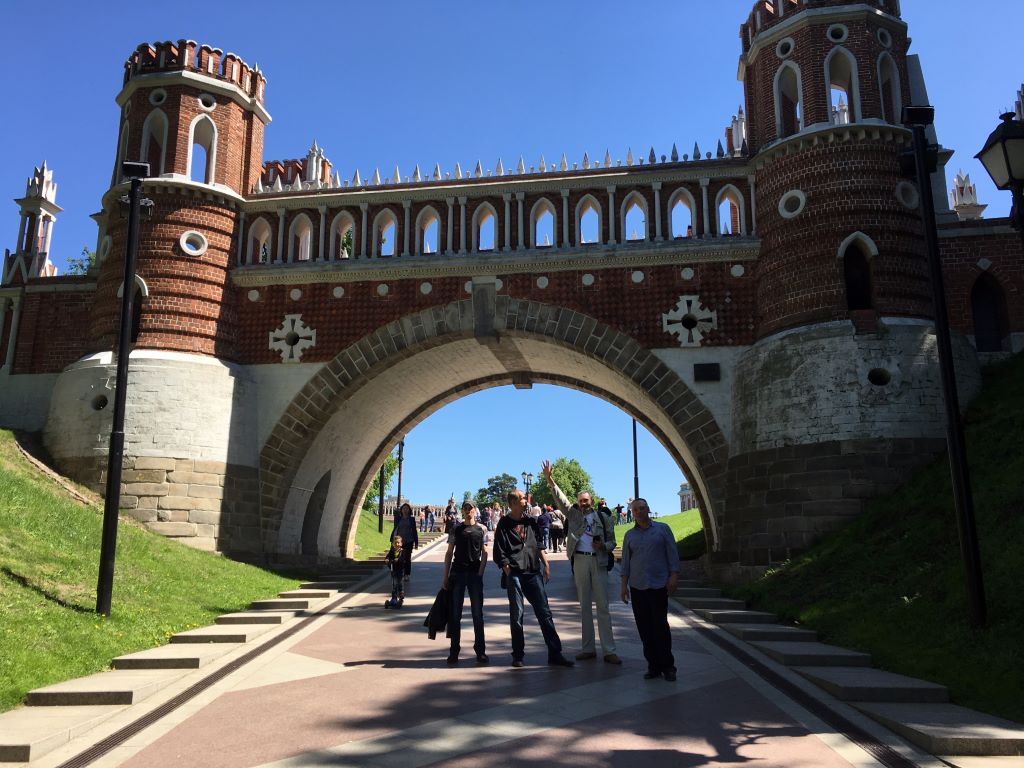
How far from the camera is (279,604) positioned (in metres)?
12.5

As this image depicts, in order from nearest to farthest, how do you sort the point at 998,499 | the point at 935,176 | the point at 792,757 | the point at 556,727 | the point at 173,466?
the point at 792,757 → the point at 556,727 → the point at 998,499 → the point at 173,466 → the point at 935,176

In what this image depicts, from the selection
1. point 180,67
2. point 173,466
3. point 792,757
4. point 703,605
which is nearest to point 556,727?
point 792,757

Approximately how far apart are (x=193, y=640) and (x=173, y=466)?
26.8 ft

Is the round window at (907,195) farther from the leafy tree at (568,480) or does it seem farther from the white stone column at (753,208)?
the leafy tree at (568,480)

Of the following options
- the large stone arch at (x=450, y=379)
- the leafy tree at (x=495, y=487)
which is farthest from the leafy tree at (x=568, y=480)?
the large stone arch at (x=450, y=379)

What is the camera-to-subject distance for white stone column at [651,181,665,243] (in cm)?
1762

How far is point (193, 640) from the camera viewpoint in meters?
9.31

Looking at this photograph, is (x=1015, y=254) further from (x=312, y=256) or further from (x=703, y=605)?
(x=312, y=256)

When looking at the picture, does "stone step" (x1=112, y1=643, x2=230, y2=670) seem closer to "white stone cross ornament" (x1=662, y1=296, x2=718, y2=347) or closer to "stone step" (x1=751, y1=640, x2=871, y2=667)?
"stone step" (x1=751, y1=640, x2=871, y2=667)

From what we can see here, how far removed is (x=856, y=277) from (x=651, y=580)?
34.4 ft

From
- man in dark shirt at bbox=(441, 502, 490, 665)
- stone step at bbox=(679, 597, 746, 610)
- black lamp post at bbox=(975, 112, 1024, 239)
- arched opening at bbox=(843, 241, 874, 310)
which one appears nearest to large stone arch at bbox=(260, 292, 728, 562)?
stone step at bbox=(679, 597, 746, 610)

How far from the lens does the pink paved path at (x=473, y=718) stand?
16.7ft

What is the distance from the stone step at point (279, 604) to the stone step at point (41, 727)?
598 centimetres

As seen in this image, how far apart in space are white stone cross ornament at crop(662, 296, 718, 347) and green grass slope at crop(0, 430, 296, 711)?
929 centimetres
